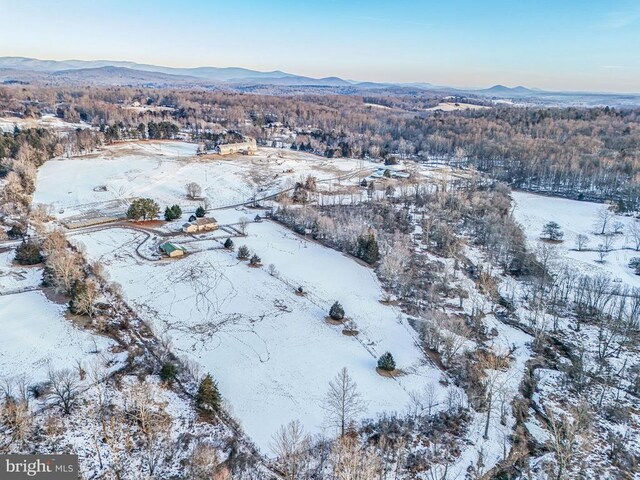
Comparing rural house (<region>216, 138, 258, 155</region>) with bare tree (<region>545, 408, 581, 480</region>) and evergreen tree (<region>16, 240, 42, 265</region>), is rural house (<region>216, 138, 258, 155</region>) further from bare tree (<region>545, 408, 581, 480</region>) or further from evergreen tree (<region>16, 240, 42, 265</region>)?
bare tree (<region>545, 408, 581, 480</region>)

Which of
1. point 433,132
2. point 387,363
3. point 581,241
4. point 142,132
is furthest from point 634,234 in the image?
point 142,132

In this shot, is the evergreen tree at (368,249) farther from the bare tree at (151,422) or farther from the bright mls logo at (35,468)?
the bright mls logo at (35,468)

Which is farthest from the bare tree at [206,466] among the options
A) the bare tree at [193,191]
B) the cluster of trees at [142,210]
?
the bare tree at [193,191]

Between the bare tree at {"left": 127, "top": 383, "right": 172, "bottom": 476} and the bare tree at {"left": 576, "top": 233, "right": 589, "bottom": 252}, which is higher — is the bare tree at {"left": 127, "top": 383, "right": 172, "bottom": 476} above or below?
below

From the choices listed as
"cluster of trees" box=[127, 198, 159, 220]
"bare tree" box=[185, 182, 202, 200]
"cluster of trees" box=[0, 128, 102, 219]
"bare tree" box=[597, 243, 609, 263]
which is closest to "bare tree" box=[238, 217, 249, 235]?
"cluster of trees" box=[127, 198, 159, 220]

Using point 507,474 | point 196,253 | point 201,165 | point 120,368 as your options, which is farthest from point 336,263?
point 201,165
